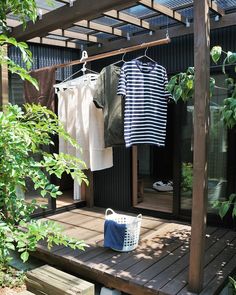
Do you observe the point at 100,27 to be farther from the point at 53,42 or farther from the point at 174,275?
the point at 174,275

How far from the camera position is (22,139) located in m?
1.44

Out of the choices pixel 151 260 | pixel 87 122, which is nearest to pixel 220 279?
pixel 151 260

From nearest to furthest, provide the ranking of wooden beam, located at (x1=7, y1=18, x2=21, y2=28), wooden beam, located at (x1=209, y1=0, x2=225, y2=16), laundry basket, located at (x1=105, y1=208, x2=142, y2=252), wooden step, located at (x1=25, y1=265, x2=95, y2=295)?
wooden step, located at (x1=25, y1=265, x2=95, y2=295)
laundry basket, located at (x1=105, y1=208, x2=142, y2=252)
wooden beam, located at (x1=209, y1=0, x2=225, y2=16)
wooden beam, located at (x1=7, y1=18, x2=21, y2=28)

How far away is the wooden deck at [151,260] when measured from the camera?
2535 mm

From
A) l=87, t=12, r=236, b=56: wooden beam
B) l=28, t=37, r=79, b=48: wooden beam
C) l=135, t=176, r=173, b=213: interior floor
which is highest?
l=28, t=37, r=79, b=48: wooden beam

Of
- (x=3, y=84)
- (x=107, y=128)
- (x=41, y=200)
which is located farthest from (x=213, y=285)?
(x=3, y=84)

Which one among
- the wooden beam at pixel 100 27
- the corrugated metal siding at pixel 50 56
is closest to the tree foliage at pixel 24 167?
the wooden beam at pixel 100 27

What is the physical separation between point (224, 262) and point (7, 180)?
7.55 ft

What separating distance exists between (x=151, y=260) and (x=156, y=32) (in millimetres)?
2911

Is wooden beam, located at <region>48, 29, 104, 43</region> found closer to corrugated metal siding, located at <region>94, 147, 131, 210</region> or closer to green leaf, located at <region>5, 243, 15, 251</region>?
corrugated metal siding, located at <region>94, 147, 131, 210</region>

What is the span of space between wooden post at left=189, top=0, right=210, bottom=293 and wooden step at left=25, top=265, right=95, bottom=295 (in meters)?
0.87

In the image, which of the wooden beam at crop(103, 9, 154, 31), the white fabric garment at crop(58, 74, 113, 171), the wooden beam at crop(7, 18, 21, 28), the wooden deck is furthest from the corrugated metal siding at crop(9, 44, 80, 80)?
the wooden deck

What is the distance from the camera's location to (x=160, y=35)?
13.3 ft

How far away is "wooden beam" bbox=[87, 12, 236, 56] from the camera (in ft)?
11.5
